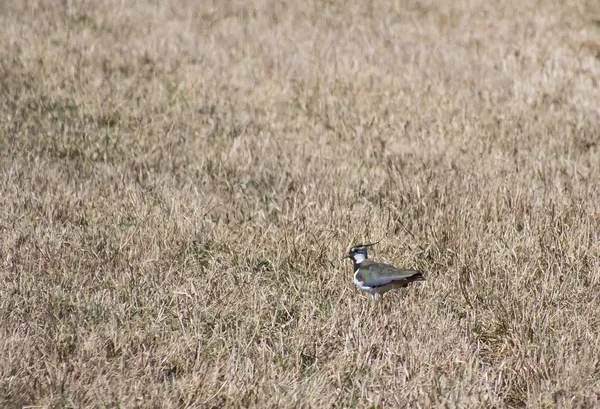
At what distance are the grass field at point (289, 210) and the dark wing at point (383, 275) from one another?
201 mm

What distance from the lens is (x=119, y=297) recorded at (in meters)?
Answer: 4.93

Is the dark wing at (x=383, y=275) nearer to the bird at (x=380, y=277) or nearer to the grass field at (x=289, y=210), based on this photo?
the bird at (x=380, y=277)

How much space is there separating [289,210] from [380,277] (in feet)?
6.61

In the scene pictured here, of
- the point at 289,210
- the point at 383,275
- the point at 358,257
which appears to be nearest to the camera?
the point at 383,275

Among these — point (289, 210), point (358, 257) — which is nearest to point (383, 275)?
point (358, 257)

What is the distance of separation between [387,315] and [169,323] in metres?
1.31

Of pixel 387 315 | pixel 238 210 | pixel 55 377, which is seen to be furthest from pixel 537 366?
pixel 238 210

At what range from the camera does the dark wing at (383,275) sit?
467 centimetres

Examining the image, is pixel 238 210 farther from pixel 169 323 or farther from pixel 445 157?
pixel 445 157

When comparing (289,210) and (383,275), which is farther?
(289,210)

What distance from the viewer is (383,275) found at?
474 centimetres

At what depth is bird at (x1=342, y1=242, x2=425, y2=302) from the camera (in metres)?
4.69

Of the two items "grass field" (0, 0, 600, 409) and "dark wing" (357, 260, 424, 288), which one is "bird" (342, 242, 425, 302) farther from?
"grass field" (0, 0, 600, 409)

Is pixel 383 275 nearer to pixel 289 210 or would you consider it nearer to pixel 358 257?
pixel 358 257
